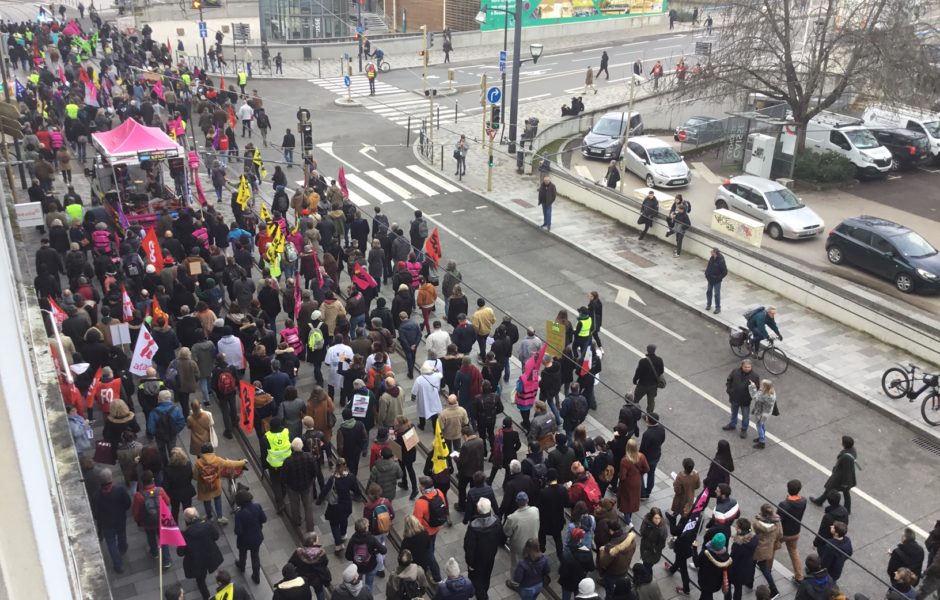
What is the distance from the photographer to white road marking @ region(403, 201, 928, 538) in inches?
519

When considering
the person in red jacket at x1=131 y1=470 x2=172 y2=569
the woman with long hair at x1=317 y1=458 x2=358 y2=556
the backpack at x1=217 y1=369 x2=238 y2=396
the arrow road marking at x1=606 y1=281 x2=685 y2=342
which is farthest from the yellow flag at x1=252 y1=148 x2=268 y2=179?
the person in red jacket at x1=131 y1=470 x2=172 y2=569

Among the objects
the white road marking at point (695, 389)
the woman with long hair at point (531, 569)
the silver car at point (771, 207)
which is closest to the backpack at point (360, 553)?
the woman with long hair at point (531, 569)

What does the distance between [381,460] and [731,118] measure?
2885 cm

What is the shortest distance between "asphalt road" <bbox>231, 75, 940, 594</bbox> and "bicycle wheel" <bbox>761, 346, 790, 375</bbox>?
9.3 inches

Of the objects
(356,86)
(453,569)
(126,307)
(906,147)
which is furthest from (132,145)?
(906,147)

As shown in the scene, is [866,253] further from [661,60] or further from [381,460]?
[661,60]

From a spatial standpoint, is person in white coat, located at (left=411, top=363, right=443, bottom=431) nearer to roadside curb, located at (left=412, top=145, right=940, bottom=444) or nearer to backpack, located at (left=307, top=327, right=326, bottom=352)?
backpack, located at (left=307, top=327, right=326, bottom=352)

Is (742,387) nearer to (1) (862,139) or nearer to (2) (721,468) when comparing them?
(2) (721,468)

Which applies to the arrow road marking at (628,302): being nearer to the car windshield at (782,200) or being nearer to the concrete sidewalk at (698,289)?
the concrete sidewalk at (698,289)

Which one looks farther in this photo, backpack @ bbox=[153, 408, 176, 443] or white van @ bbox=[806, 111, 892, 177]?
white van @ bbox=[806, 111, 892, 177]

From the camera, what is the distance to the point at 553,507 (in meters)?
10.9

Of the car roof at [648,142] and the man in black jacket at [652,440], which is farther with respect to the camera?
the car roof at [648,142]

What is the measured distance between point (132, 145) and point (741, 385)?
16.6m

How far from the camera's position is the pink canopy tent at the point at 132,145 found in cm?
2183
